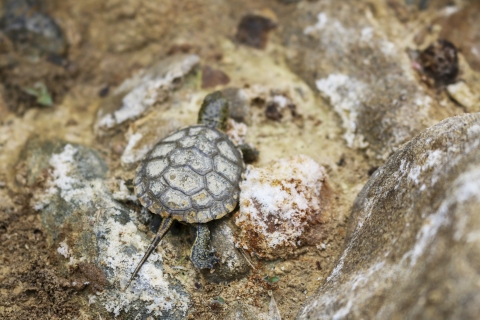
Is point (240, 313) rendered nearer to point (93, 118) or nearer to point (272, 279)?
A: point (272, 279)

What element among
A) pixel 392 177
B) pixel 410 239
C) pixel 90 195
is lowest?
pixel 90 195

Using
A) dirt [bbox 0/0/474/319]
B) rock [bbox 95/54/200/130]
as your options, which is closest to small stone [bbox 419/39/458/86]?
dirt [bbox 0/0/474/319]

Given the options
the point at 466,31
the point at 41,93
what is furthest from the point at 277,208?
the point at 41,93

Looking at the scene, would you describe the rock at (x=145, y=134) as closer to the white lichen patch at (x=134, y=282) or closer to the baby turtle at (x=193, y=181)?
the baby turtle at (x=193, y=181)

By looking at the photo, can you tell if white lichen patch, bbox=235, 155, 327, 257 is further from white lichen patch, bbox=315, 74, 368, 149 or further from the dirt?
white lichen patch, bbox=315, 74, 368, 149

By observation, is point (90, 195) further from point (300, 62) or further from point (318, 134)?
point (300, 62)

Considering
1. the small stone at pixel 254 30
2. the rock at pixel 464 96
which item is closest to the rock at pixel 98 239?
the small stone at pixel 254 30

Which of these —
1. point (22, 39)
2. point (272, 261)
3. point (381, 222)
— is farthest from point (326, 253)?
point (22, 39)
